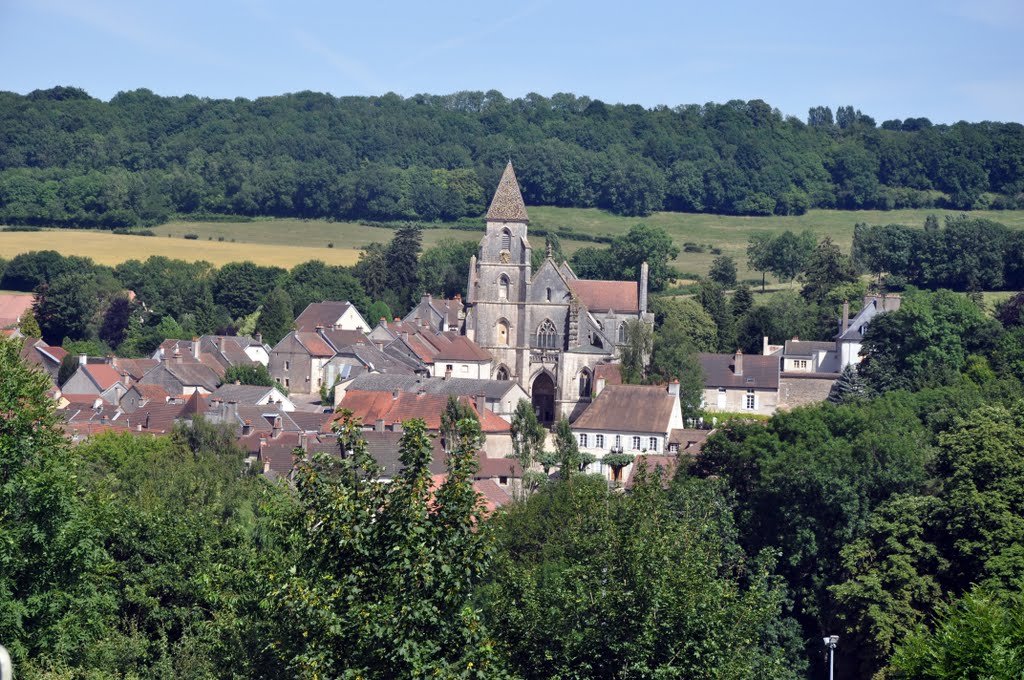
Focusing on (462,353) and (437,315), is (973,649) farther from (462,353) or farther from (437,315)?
(437,315)

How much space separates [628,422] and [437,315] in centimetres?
3330

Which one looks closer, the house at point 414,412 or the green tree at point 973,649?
the green tree at point 973,649

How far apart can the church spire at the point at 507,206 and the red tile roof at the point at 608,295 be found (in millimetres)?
5292

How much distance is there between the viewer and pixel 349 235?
138 meters

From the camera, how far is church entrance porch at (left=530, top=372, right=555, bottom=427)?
7875 cm

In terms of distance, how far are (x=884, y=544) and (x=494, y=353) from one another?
40691 mm

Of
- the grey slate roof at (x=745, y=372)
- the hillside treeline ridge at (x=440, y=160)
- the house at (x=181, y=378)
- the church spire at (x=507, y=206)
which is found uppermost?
→ the hillside treeline ridge at (x=440, y=160)

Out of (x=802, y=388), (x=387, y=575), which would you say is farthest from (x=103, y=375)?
(x=387, y=575)

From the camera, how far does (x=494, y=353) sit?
79688mm

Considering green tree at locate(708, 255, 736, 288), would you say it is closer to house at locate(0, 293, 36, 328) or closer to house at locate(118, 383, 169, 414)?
house at locate(0, 293, 36, 328)

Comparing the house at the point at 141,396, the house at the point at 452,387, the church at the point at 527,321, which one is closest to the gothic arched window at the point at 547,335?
the church at the point at 527,321

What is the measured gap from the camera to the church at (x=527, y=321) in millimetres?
77625

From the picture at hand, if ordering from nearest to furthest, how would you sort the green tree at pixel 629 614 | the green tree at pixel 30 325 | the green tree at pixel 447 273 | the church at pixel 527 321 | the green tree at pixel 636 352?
the green tree at pixel 629 614 < the green tree at pixel 636 352 < the church at pixel 527 321 < the green tree at pixel 30 325 < the green tree at pixel 447 273

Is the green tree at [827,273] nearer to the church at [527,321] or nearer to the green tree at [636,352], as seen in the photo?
the church at [527,321]
